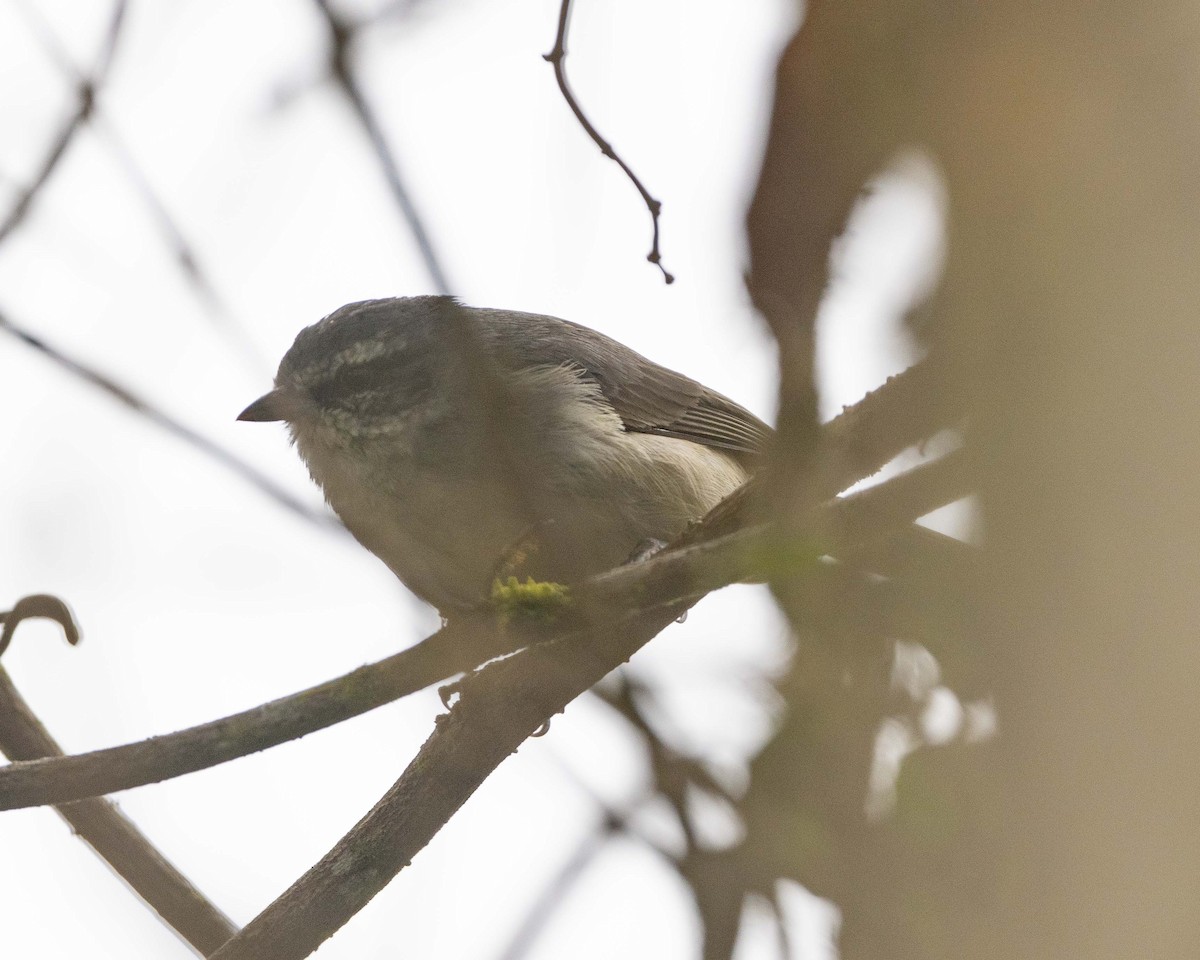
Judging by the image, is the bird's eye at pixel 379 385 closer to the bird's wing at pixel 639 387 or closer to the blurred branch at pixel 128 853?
the bird's wing at pixel 639 387

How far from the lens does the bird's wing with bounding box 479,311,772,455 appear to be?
570 cm

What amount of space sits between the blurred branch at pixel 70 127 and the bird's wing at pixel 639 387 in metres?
2.23

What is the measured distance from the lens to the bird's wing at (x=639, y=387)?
570 centimetres

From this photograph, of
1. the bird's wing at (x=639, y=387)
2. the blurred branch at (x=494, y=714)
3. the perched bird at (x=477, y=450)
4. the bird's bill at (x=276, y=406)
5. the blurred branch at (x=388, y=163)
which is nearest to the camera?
the blurred branch at (x=388, y=163)

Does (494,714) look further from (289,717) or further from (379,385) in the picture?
(379,385)

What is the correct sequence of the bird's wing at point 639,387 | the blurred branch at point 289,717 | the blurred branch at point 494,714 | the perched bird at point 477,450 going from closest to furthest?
the blurred branch at point 494,714 < the blurred branch at point 289,717 < the perched bird at point 477,450 < the bird's wing at point 639,387

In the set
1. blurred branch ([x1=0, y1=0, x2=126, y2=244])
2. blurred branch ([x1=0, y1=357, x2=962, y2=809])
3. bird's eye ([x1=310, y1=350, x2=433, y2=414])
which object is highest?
blurred branch ([x1=0, y1=0, x2=126, y2=244])

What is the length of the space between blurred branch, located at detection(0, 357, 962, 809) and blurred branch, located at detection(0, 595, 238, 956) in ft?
2.78

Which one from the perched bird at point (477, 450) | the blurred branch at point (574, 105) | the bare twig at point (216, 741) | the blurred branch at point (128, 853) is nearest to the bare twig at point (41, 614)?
the blurred branch at point (128, 853)

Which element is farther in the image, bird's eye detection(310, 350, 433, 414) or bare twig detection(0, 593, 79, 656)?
bird's eye detection(310, 350, 433, 414)

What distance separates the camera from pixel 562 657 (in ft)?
12.9

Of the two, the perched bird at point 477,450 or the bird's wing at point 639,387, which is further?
the bird's wing at point 639,387

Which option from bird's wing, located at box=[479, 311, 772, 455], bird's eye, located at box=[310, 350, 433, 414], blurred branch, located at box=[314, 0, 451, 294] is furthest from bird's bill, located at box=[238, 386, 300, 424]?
blurred branch, located at box=[314, 0, 451, 294]

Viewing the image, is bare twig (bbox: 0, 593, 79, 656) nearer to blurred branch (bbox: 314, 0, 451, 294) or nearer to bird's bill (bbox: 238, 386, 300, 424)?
bird's bill (bbox: 238, 386, 300, 424)
